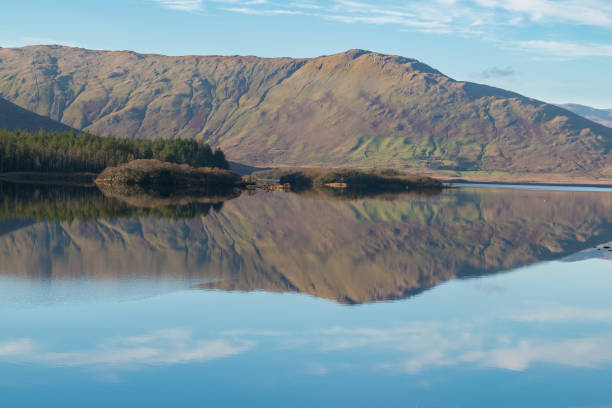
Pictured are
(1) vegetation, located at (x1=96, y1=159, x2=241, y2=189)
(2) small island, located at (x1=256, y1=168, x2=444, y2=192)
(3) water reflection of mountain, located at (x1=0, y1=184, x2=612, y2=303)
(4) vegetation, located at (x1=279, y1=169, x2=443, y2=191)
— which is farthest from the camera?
(4) vegetation, located at (x1=279, y1=169, x2=443, y2=191)

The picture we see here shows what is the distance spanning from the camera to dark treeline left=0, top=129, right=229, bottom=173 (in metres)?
149

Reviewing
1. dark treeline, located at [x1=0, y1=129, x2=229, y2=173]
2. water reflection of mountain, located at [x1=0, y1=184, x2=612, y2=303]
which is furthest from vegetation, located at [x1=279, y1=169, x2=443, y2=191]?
water reflection of mountain, located at [x1=0, y1=184, x2=612, y2=303]

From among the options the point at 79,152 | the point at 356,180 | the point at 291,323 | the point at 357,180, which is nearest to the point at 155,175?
the point at 79,152

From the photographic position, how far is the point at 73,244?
38281 millimetres

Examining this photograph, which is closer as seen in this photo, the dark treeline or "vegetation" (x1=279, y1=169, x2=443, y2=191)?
the dark treeline

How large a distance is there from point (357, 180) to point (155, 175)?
72781 millimetres

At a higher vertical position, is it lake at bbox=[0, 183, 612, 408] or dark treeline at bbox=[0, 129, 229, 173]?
dark treeline at bbox=[0, 129, 229, 173]

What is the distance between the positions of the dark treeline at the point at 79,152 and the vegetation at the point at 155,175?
50.0 ft

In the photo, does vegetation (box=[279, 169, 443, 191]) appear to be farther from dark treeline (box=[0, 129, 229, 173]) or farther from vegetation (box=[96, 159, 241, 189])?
vegetation (box=[96, 159, 241, 189])

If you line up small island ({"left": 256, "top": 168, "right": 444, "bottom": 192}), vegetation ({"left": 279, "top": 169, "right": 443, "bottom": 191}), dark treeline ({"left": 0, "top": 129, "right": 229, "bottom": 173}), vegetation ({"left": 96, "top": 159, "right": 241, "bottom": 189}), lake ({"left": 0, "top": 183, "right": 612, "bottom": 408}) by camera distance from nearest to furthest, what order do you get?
lake ({"left": 0, "top": 183, "right": 612, "bottom": 408}), vegetation ({"left": 96, "top": 159, "right": 241, "bottom": 189}), dark treeline ({"left": 0, "top": 129, "right": 229, "bottom": 173}), small island ({"left": 256, "top": 168, "right": 444, "bottom": 192}), vegetation ({"left": 279, "top": 169, "right": 443, "bottom": 191})

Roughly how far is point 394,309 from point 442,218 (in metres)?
52.0

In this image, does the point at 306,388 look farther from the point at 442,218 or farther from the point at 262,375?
the point at 442,218

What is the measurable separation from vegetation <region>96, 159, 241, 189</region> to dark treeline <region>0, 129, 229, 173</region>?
15.3 meters

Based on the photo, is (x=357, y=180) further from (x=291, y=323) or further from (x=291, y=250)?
(x=291, y=323)
